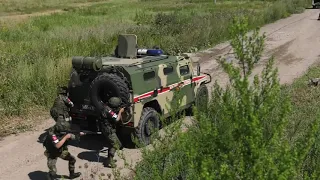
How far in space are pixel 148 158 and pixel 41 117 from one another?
272 inches

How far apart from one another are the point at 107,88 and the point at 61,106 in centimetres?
107

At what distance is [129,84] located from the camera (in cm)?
838

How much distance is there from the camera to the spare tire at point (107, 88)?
8148mm

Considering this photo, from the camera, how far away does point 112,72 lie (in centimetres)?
848

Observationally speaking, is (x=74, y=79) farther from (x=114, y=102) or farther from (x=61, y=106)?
(x=114, y=102)

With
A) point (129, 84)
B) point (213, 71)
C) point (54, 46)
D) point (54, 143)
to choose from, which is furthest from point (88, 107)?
point (213, 71)

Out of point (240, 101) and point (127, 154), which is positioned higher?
point (240, 101)

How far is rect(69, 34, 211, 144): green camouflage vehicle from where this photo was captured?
8328 millimetres

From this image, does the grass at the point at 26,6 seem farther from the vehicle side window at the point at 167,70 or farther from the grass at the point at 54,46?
the vehicle side window at the point at 167,70

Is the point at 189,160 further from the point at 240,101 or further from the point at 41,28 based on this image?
the point at 41,28

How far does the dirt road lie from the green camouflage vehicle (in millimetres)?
824

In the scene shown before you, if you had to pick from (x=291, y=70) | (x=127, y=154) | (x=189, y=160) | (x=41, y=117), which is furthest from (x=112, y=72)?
(x=291, y=70)

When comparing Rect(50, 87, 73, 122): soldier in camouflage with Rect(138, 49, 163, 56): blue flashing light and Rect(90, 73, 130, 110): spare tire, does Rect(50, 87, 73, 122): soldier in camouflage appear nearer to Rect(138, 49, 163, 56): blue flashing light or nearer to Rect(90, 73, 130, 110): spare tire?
Rect(90, 73, 130, 110): spare tire

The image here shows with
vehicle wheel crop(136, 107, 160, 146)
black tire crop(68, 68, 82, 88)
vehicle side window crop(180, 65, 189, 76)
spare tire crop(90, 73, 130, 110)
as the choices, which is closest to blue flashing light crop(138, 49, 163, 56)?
vehicle side window crop(180, 65, 189, 76)
